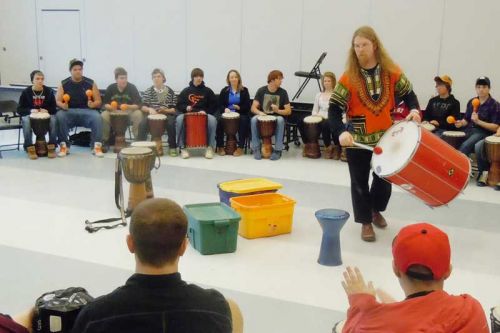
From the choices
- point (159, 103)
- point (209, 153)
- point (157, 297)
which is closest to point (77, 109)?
point (159, 103)

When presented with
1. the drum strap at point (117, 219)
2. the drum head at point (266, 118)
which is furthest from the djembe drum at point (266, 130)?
the drum strap at point (117, 219)

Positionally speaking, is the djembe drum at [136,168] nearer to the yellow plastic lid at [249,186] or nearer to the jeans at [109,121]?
the yellow plastic lid at [249,186]

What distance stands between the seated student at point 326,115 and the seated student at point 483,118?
6.03ft

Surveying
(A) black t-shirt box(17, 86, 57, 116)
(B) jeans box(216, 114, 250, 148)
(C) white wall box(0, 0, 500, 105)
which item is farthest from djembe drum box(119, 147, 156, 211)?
(C) white wall box(0, 0, 500, 105)

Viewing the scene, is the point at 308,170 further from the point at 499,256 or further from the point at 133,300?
the point at 133,300

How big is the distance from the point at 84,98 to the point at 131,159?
3.79 meters

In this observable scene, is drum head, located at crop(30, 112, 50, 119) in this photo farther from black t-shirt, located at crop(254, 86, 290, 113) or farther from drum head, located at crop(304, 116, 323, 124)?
drum head, located at crop(304, 116, 323, 124)

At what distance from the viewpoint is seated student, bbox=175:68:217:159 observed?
8.47 meters

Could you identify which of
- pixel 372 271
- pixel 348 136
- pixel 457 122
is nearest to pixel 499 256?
pixel 372 271

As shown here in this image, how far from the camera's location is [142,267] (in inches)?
70.9

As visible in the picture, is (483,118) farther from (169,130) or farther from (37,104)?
(37,104)

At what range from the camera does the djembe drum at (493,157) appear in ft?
22.0

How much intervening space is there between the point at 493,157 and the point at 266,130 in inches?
118

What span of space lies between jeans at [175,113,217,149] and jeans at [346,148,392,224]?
3900mm
